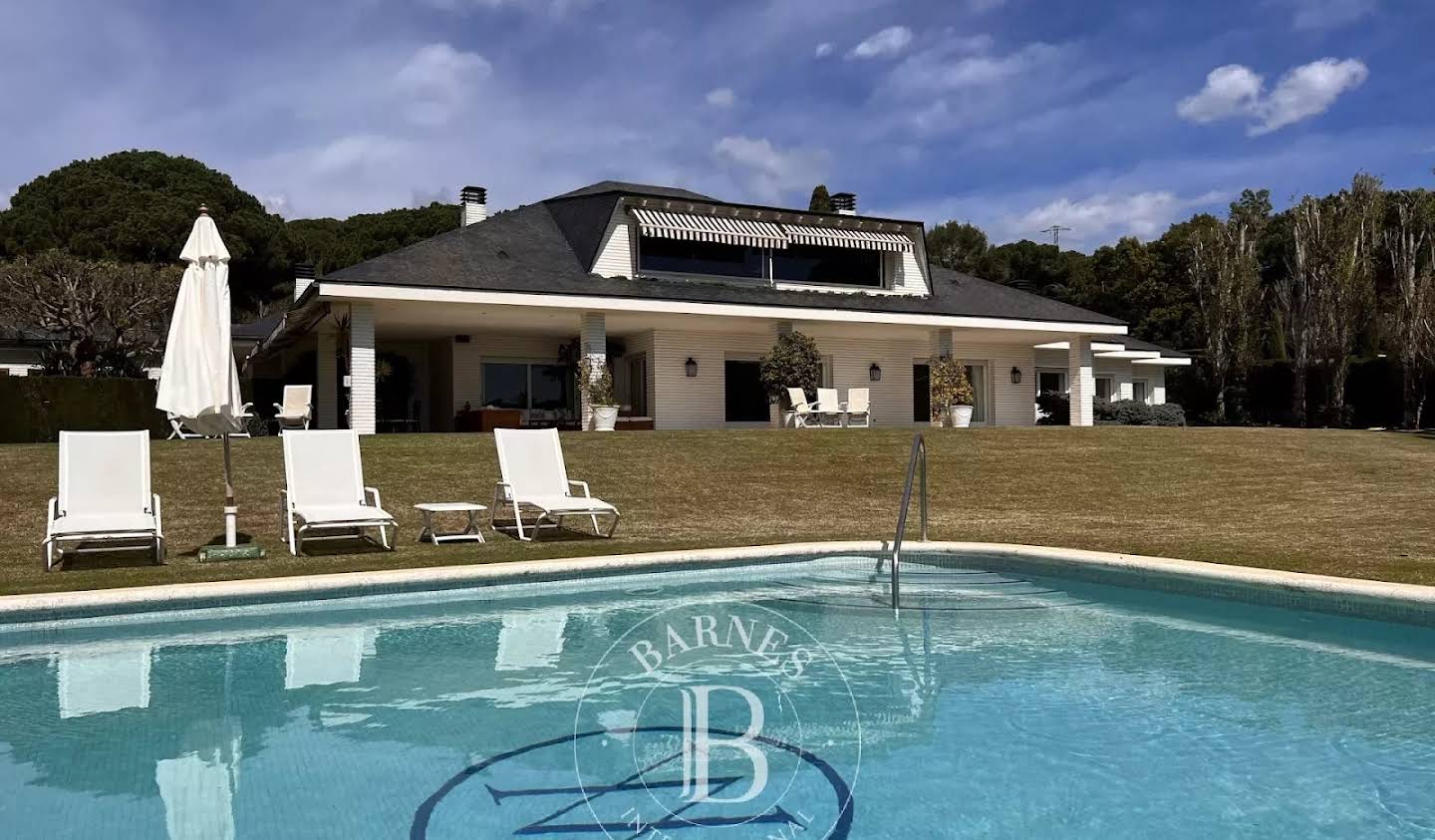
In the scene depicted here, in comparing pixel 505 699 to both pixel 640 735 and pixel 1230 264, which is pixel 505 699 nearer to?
pixel 640 735

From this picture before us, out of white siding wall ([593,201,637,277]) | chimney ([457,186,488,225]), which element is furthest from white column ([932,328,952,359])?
chimney ([457,186,488,225])

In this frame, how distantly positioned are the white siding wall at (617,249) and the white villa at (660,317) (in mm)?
38

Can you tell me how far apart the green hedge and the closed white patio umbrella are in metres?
10.9

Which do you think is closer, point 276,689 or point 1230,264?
point 276,689

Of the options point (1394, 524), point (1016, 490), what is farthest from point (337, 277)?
point (1394, 524)

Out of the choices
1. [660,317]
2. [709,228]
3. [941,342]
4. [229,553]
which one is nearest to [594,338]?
[660,317]

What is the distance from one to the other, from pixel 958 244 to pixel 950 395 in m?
40.8

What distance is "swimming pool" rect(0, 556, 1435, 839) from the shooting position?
159 inches

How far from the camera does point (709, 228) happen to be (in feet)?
78.6

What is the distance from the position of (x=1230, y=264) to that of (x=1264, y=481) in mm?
25319

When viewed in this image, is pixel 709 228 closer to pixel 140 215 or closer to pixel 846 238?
pixel 846 238

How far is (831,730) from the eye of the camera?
16.8 ft

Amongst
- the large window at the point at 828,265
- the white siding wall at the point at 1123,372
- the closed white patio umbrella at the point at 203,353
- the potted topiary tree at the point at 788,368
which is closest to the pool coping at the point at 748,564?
the closed white patio umbrella at the point at 203,353

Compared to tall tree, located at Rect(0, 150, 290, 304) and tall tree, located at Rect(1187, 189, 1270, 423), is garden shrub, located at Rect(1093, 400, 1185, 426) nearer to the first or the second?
tall tree, located at Rect(1187, 189, 1270, 423)
